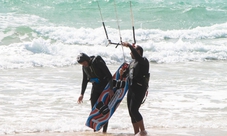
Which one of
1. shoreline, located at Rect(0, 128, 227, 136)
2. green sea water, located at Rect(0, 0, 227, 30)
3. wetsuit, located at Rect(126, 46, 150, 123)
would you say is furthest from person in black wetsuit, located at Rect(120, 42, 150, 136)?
green sea water, located at Rect(0, 0, 227, 30)

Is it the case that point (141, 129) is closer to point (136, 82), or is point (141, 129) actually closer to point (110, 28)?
point (136, 82)

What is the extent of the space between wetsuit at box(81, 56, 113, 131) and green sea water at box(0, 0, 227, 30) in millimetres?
18997

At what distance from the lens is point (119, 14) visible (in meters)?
31.1

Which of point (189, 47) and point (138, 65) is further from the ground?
point (138, 65)

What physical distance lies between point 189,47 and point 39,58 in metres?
7.56

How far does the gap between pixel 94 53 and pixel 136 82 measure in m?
12.1

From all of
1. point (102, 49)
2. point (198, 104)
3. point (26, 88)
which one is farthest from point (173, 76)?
point (102, 49)

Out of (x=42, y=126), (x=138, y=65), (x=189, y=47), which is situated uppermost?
(x=138, y=65)

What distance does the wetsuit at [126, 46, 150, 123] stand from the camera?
7.05 meters

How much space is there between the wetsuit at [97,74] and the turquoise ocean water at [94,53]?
0.33 metres

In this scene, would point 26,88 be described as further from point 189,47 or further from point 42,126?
point 189,47

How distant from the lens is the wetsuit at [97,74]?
7.32 metres

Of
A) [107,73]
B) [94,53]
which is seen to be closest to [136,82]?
[107,73]

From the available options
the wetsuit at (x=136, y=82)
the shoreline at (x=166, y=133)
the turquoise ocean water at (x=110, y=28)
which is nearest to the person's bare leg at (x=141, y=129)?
the wetsuit at (x=136, y=82)
